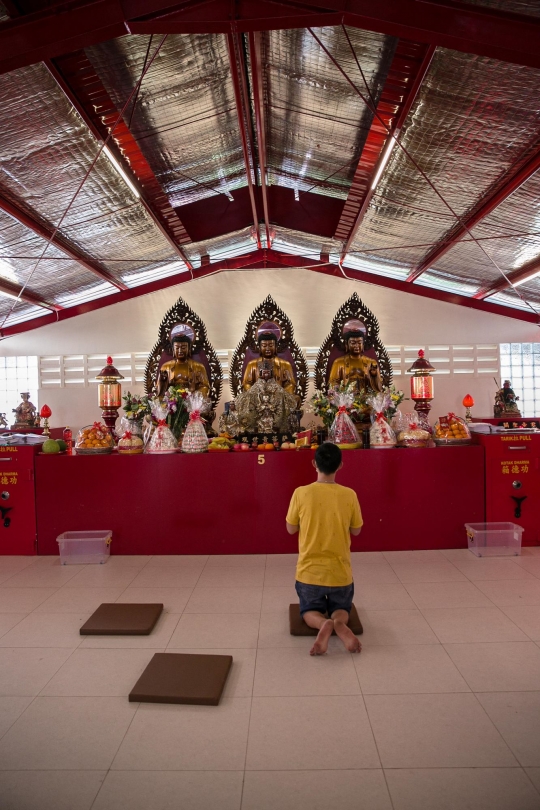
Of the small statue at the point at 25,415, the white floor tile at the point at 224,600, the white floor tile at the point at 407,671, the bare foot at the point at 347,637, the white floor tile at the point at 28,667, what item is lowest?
the white floor tile at the point at 28,667

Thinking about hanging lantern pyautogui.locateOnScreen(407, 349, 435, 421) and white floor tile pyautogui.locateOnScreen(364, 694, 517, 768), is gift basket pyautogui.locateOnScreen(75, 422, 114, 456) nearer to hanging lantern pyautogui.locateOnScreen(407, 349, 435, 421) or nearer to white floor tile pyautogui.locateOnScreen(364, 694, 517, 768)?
white floor tile pyautogui.locateOnScreen(364, 694, 517, 768)

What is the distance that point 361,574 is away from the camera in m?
3.83

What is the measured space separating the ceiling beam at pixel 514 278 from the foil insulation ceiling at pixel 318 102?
2.20m

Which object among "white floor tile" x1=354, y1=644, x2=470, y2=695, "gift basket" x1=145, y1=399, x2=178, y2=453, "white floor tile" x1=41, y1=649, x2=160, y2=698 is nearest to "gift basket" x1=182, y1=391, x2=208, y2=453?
"gift basket" x1=145, y1=399, x2=178, y2=453

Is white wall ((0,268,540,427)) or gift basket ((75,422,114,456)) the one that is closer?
gift basket ((75,422,114,456))


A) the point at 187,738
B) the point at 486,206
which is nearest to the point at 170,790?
the point at 187,738

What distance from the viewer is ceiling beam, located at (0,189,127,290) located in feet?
17.5

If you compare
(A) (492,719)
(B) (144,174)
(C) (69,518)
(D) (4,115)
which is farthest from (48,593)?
(B) (144,174)

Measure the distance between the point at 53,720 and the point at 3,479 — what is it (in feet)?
8.88

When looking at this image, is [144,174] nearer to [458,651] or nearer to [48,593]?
[48,593]

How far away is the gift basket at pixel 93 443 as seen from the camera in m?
4.57

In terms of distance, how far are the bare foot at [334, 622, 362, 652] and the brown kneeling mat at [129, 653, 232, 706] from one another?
0.49 metres

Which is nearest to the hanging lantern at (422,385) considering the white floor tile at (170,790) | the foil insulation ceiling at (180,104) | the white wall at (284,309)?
the white wall at (284,309)

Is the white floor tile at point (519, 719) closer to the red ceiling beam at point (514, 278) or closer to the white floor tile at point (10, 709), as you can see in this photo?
the white floor tile at point (10, 709)
